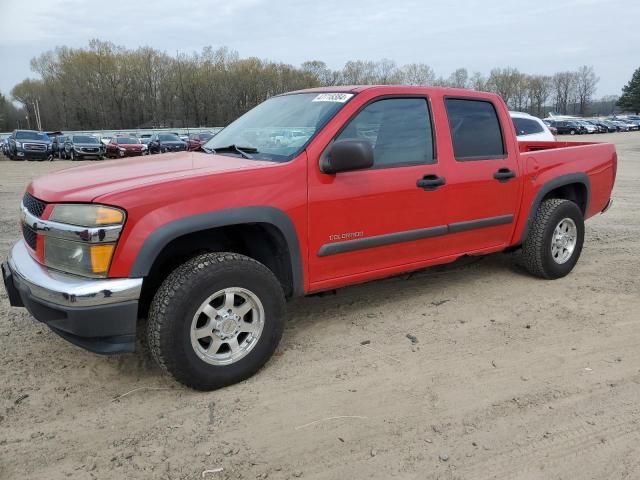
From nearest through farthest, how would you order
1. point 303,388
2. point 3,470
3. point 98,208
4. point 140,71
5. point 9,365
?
point 3,470, point 98,208, point 303,388, point 9,365, point 140,71

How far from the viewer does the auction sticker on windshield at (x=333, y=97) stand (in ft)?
12.3

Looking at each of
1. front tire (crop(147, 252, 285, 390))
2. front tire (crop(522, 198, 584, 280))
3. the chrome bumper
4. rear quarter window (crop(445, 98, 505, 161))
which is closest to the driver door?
rear quarter window (crop(445, 98, 505, 161))

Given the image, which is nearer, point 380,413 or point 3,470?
point 3,470

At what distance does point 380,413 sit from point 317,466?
0.54 meters

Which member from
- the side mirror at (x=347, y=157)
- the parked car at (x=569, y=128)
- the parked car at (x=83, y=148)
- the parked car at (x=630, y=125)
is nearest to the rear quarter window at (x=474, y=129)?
the side mirror at (x=347, y=157)

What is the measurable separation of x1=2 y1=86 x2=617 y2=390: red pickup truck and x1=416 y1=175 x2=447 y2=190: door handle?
0.01m

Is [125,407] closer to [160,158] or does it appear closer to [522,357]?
[160,158]

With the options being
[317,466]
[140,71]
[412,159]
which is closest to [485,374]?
[317,466]

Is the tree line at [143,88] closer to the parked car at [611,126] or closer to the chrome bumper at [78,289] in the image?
the parked car at [611,126]

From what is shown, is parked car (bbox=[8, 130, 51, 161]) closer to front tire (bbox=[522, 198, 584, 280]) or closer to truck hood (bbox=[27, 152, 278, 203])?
truck hood (bbox=[27, 152, 278, 203])

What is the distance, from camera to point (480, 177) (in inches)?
169

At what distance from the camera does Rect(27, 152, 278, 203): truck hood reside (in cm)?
287

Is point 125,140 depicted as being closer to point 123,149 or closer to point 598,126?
point 123,149

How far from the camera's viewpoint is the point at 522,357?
11.7 ft
